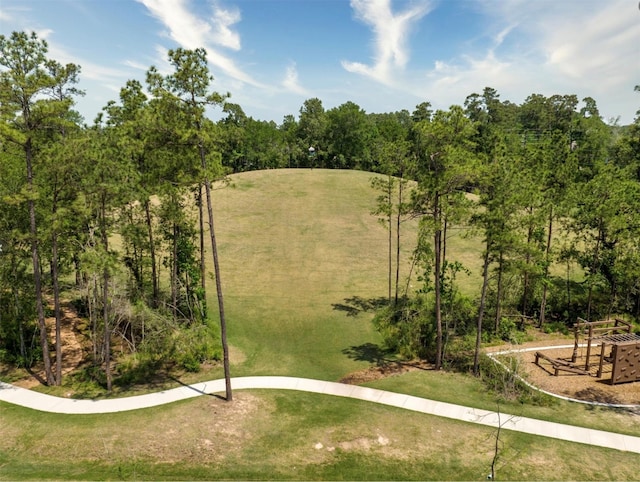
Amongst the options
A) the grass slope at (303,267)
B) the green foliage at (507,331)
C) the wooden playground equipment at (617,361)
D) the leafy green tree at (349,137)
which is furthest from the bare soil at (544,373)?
the leafy green tree at (349,137)

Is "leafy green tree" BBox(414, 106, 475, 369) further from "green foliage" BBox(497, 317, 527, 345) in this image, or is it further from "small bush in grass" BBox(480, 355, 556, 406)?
"green foliage" BBox(497, 317, 527, 345)

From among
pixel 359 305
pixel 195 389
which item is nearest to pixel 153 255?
pixel 195 389

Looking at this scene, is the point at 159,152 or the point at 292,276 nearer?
the point at 159,152

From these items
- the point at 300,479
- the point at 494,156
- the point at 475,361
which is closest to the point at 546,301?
the point at 475,361

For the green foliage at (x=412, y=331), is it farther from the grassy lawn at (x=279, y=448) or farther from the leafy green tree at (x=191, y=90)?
the leafy green tree at (x=191, y=90)

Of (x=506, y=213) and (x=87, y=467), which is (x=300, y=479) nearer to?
(x=87, y=467)

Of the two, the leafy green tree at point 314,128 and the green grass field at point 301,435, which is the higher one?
the leafy green tree at point 314,128
